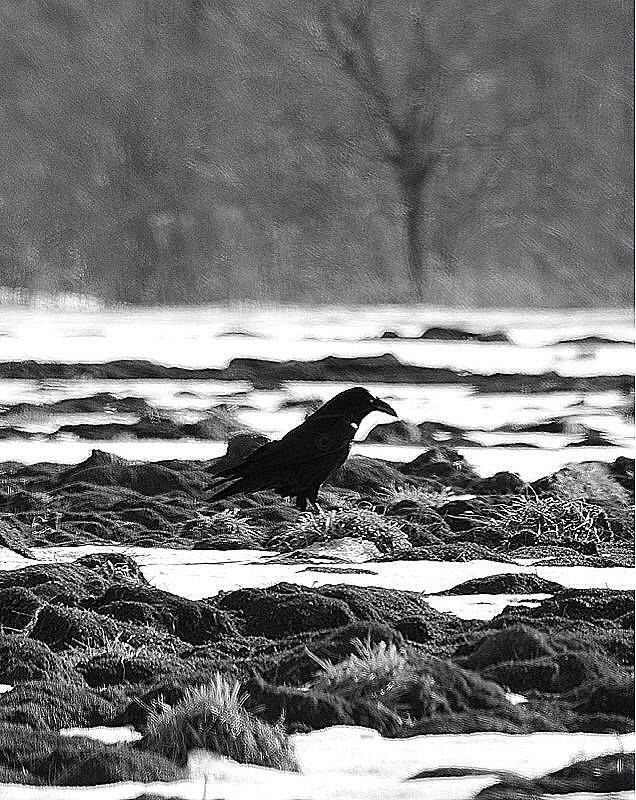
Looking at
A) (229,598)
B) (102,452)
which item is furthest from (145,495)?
(229,598)

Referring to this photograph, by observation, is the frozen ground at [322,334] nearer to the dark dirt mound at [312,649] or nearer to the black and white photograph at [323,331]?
the black and white photograph at [323,331]

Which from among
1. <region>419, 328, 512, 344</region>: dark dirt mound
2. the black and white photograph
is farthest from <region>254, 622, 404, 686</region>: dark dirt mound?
<region>419, 328, 512, 344</region>: dark dirt mound

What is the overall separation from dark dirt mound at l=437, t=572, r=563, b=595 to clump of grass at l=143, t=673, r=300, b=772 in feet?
1.40

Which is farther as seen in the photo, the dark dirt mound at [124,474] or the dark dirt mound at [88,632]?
the dark dirt mound at [124,474]

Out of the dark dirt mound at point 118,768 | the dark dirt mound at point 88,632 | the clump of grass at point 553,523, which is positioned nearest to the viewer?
the dark dirt mound at point 118,768

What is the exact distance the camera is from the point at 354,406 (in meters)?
2.13

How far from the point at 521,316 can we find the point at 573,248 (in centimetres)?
16

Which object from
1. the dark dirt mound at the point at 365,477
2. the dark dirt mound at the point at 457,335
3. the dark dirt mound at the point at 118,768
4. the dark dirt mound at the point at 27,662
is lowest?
the dark dirt mound at the point at 118,768

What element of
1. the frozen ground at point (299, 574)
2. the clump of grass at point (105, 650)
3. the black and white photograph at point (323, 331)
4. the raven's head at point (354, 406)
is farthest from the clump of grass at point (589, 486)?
the clump of grass at point (105, 650)

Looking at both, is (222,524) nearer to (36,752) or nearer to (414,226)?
(36,752)

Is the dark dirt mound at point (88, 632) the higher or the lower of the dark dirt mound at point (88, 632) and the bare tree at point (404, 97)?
the lower

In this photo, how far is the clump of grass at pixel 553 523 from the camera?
2119 mm

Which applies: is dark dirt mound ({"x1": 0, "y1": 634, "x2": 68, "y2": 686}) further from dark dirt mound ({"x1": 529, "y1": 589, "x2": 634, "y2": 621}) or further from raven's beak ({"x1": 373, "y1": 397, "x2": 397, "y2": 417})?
dark dirt mound ({"x1": 529, "y1": 589, "x2": 634, "y2": 621})

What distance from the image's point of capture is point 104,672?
1.98m
